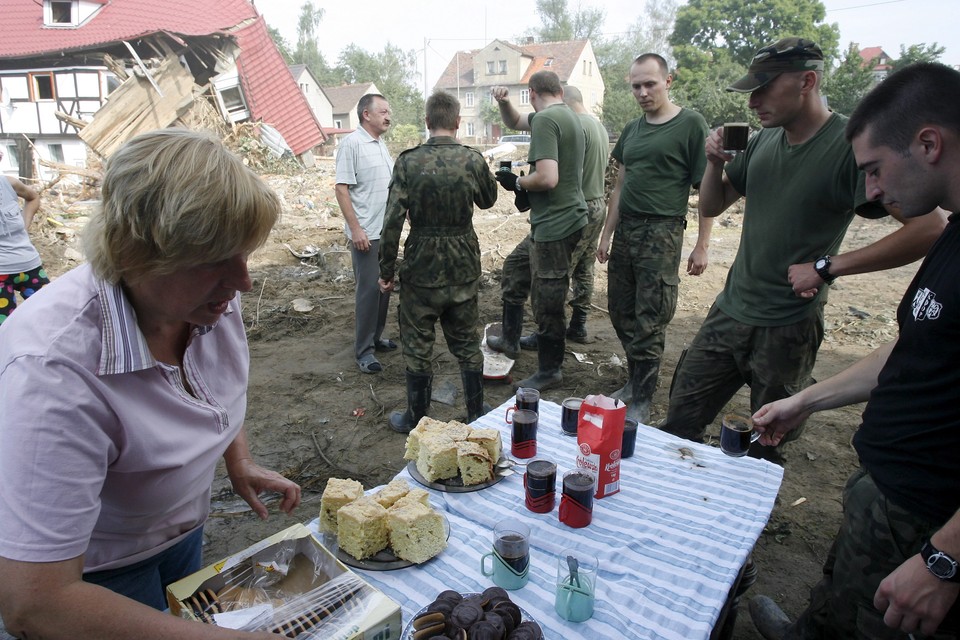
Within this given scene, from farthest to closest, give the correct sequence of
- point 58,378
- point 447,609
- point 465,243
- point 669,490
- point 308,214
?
point 308,214
point 465,243
point 669,490
point 447,609
point 58,378

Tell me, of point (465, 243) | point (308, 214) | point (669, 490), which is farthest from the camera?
point (308, 214)

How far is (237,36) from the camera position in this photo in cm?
1833

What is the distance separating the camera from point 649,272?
419cm

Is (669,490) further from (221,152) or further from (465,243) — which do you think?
(465,243)

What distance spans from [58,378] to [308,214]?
36.8ft

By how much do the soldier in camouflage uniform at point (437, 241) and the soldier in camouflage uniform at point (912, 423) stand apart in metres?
2.47

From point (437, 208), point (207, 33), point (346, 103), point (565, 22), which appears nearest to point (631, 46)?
point (565, 22)

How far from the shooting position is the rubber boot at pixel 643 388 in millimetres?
4375

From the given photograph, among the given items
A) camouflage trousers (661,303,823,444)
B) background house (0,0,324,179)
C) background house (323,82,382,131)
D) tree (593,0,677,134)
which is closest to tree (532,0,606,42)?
tree (593,0,677,134)

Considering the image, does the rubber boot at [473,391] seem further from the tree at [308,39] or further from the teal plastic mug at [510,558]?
the tree at [308,39]

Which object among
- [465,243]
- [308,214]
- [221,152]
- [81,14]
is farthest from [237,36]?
[221,152]

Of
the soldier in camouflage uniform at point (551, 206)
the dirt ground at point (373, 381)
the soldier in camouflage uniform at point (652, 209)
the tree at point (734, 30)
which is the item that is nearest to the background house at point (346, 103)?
the tree at point (734, 30)

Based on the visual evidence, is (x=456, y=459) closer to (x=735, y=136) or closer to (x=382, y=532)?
(x=382, y=532)

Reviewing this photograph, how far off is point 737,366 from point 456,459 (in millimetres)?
1762
